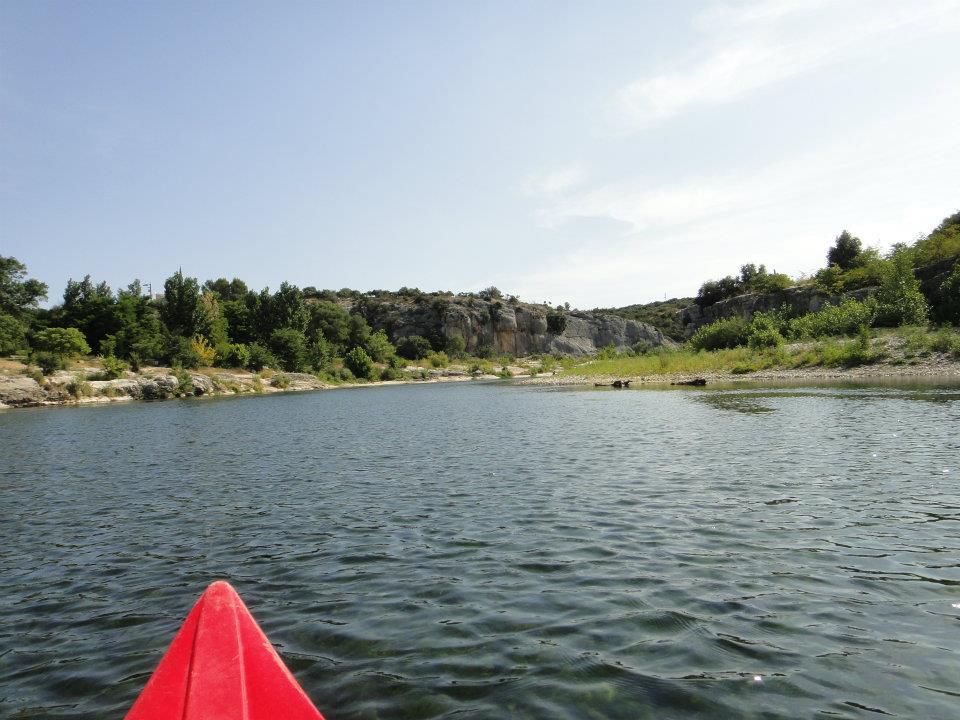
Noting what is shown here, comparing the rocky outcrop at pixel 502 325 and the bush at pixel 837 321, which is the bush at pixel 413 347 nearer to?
the rocky outcrop at pixel 502 325

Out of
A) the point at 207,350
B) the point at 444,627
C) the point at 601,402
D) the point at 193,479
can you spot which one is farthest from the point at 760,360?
the point at 207,350

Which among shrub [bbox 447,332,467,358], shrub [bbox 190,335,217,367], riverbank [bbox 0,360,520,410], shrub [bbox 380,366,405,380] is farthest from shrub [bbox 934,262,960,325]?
shrub [bbox 447,332,467,358]

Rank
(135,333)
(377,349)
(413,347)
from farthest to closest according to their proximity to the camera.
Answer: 1. (413,347)
2. (377,349)
3. (135,333)

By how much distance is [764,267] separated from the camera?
4284 inches

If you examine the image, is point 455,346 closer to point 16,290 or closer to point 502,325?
point 502,325

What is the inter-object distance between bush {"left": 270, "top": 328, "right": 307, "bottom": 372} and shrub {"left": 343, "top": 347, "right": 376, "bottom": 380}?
10448 millimetres

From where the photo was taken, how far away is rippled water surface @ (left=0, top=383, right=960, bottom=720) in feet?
17.1

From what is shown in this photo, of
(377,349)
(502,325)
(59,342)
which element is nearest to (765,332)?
(377,349)

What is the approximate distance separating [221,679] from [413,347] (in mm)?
136855

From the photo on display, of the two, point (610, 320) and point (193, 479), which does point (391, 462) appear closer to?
point (193, 479)

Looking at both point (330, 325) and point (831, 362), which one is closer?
point (831, 362)

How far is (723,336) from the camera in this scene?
245ft

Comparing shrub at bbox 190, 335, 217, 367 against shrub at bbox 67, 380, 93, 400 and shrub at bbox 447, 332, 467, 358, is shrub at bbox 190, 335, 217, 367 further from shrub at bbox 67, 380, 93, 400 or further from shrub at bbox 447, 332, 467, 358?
shrub at bbox 447, 332, 467, 358

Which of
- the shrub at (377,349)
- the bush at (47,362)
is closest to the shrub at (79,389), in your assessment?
the bush at (47,362)
